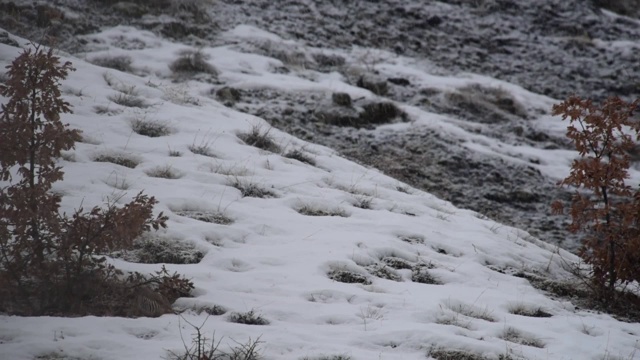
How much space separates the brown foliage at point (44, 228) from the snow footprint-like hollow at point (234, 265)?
735mm

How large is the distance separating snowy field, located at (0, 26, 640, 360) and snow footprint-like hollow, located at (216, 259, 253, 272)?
1 cm

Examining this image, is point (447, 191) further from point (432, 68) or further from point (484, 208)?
point (432, 68)

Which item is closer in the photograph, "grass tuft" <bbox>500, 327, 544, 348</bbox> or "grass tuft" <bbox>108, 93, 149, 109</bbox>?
"grass tuft" <bbox>500, 327, 544, 348</bbox>

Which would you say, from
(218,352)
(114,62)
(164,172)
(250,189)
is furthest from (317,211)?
(114,62)

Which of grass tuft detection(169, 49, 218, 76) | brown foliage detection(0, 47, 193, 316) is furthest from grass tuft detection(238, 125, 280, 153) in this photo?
brown foliage detection(0, 47, 193, 316)

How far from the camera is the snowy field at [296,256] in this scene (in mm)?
3391

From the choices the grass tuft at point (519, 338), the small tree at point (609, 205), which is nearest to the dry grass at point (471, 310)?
the grass tuft at point (519, 338)

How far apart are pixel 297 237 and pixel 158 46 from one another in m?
6.59

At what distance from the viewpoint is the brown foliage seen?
332 centimetres

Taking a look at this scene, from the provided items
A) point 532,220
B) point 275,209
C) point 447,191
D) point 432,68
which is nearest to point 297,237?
point 275,209

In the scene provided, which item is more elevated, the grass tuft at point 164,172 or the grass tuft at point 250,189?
the grass tuft at point 164,172

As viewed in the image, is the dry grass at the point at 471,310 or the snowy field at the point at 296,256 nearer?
the snowy field at the point at 296,256

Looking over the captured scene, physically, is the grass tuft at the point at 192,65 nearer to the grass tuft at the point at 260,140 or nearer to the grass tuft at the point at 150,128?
the grass tuft at the point at 260,140

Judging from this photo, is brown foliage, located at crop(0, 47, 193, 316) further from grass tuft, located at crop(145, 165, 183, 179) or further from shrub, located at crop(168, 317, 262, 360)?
grass tuft, located at crop(145, 165, 183, 179)
